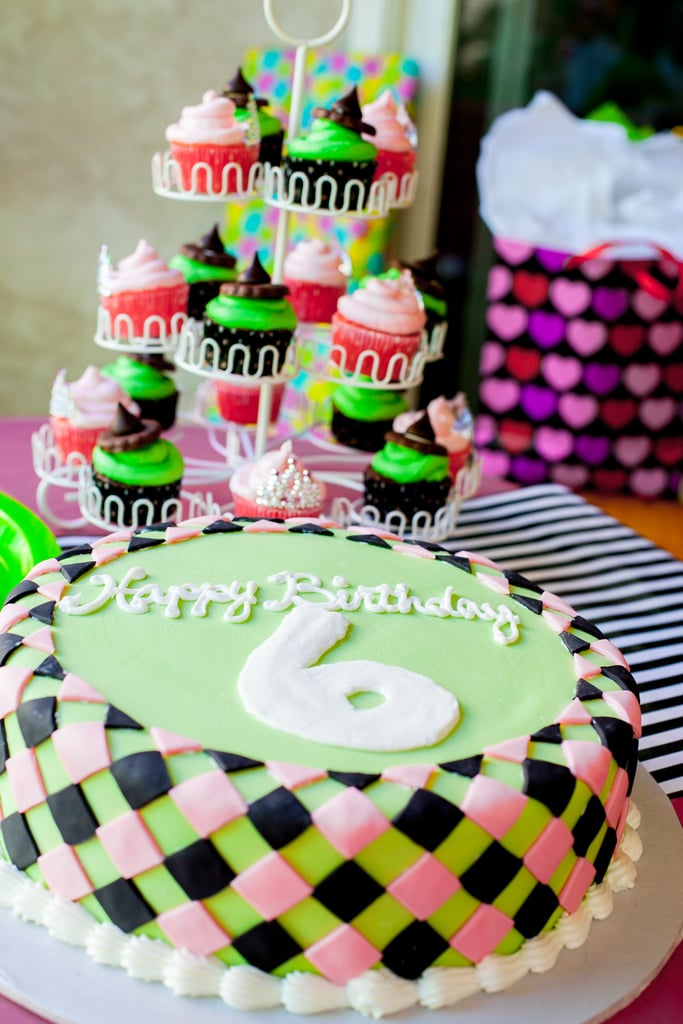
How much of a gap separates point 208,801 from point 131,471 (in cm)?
78

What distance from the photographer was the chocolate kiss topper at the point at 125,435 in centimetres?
160

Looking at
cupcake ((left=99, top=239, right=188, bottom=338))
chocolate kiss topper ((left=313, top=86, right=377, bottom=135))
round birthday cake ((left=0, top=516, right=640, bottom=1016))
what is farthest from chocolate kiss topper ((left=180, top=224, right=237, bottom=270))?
round birthday cake ((left=0, top=516, right=640, bottom=1016))

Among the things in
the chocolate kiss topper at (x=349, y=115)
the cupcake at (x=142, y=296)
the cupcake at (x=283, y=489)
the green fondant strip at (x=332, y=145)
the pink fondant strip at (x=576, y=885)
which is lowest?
the pink fondant strip at (x=576, y=885)

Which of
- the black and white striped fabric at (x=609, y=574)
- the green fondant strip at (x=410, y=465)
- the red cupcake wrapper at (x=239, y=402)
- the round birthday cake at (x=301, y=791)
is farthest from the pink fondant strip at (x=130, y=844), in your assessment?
the red cupcake wrapper at (x=239, y=402)

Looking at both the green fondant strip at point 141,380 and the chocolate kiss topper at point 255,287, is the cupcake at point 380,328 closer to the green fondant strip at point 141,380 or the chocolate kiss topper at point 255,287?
the chocolate kiss topper at point 255,287

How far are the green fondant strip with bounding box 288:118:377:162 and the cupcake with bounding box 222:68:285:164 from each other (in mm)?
78

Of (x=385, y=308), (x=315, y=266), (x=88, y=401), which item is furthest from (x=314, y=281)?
(x=88, y=401)

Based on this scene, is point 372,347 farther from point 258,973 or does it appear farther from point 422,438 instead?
point 258,973

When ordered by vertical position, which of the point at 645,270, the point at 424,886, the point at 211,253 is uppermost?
the point at 211,253

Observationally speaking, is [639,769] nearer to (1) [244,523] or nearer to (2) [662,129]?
(1) [244,523]

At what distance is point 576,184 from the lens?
2.84 metres

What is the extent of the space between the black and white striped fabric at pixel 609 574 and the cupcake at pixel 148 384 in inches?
21.1

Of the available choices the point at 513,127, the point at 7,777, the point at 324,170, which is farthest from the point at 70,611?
the point at 513,127

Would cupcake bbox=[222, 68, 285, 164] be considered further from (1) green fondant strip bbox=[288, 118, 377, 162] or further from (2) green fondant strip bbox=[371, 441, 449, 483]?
(2) green fondant strip bbox=[371, 441, 449, 483]
